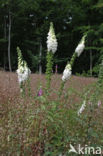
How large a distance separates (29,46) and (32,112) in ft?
72.0

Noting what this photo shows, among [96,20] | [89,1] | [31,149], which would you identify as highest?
[89,1]

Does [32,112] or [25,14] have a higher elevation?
[25,14]

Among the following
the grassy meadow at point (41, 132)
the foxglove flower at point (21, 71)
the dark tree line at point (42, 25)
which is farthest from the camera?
the dark tree line at point (42, 25)

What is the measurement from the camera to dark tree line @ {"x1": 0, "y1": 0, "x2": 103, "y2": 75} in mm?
21538

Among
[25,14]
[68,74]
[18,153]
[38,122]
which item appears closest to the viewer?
[18,153]

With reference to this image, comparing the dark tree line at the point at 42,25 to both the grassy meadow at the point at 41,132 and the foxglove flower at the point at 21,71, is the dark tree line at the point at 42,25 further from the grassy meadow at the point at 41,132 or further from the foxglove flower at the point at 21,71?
the grassy meadow at the point at 41,132

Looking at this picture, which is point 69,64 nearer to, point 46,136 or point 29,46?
point 46,136

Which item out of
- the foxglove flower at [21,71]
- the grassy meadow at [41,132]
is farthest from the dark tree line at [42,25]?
the grassy meadow at [41,132]

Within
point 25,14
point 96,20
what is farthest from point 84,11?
point 25,14

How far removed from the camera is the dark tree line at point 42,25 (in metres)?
21.5

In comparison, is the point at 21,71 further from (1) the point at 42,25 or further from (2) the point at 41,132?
(1) the point at 42,25

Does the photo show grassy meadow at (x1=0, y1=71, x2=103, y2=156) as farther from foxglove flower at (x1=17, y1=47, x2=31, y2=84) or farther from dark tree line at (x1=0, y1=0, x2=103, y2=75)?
dark tree line at (x1=0, y1=0, x2=103, y2=75)

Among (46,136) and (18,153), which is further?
(46,136)

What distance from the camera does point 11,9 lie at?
21812 millimetres
